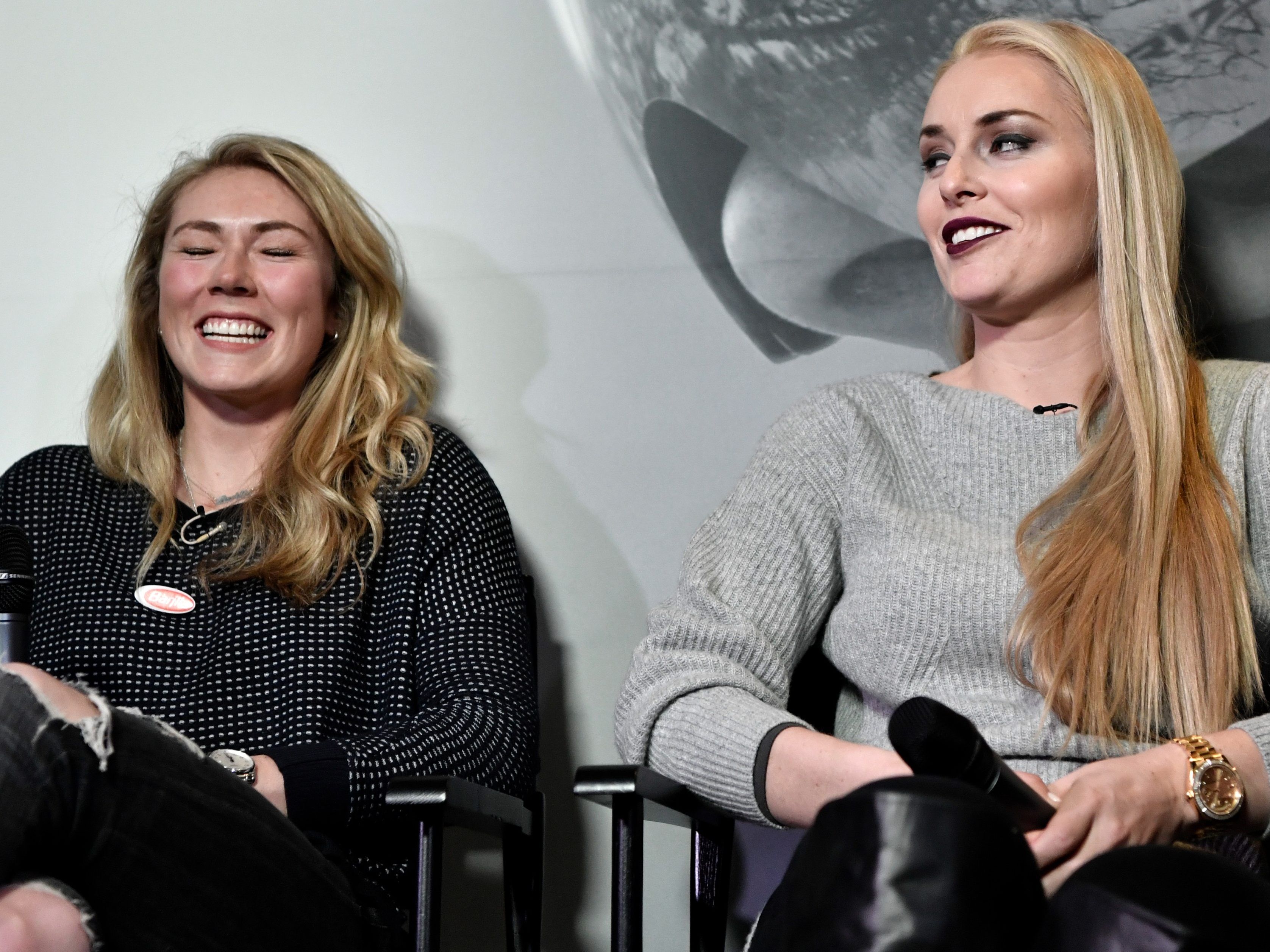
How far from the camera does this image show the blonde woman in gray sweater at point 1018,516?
1.37 m

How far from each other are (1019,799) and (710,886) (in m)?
0.57

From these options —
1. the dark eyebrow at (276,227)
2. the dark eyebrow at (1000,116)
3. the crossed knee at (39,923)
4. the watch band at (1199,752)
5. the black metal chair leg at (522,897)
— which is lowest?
the black metal chair leg at (522,897)

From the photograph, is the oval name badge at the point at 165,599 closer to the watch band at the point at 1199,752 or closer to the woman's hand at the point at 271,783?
the woman's hand at the point at 271,783

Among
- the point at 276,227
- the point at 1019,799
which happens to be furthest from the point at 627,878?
the point at 276,227

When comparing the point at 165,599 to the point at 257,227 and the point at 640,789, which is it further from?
the point at 640,789

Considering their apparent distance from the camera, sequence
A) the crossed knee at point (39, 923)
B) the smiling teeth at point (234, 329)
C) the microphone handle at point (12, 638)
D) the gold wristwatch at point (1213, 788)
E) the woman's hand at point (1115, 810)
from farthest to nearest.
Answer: the smiling teeth at point (234, 329) → the microphone handle at point (12, 638) → the gold wristwatch at point (1213, 788) → the woman's hand at point (1115, 810) → the crossed knee at point (39, 923)

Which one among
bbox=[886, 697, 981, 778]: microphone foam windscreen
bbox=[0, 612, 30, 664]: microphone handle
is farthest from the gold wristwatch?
bbox=[0, 612, 30, 664]: microphone handle

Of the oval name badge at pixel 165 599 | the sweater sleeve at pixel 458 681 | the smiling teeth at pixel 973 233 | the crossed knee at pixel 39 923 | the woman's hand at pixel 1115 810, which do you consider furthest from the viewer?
the oval name badge at pixel 165 599

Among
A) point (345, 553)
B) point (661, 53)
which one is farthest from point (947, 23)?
point (345, 553)

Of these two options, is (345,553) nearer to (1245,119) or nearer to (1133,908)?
(1133,908)

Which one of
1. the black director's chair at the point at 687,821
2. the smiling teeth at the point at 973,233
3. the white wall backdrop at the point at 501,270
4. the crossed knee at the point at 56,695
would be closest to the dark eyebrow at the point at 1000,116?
the smiling teeth at the point at 973,233

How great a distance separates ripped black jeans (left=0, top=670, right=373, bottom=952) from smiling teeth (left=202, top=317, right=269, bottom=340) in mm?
864

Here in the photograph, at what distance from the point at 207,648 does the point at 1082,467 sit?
A: 1.07m

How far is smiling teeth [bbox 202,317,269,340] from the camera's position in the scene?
74.1 inches
